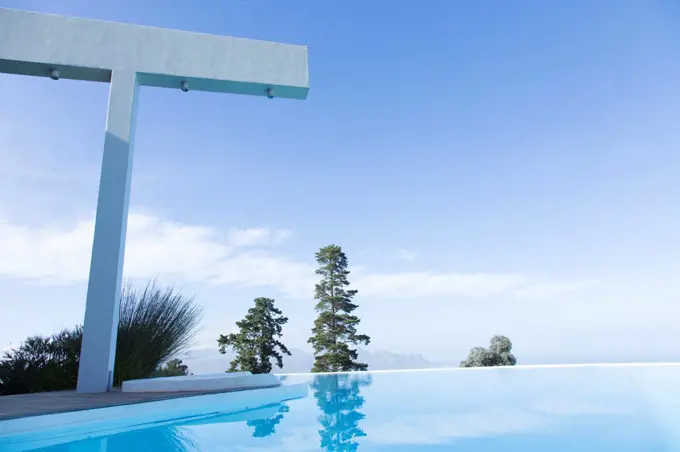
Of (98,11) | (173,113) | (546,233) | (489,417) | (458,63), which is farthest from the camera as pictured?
(546,233)

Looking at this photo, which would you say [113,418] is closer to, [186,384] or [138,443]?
[138,443]

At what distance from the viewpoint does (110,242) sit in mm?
3857

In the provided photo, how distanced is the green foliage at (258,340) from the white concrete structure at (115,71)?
5.61m

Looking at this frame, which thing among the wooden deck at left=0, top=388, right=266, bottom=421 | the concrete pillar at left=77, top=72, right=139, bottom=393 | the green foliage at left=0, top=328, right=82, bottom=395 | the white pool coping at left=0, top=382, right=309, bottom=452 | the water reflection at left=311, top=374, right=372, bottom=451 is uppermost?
the concrete pillar at left=77, top=72, right=139, bottom=393

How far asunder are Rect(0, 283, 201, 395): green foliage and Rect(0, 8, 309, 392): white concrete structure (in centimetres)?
82

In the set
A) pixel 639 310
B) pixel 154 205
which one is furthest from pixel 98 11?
pixel 639 310

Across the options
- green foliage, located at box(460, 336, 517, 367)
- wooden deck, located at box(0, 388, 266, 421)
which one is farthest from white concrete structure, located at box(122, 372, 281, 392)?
green foliage, located at box(460, 336, 517, 367)

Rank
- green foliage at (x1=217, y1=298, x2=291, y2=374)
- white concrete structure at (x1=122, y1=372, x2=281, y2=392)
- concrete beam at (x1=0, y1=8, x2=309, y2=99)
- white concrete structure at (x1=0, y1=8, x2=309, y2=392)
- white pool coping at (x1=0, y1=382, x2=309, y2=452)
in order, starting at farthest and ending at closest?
green foliage at (x1=217, y1=298, x2=291, y2=374) → concrete beam at (x1=0, y1=8, x2=309, y2=99) → white concrete structure at (x1=0, y1=8, x2=309, y2=392) → white concrete structure at (x1=122, y1=372, x2=281, y2=392) → white pool coping at (x1=0, y1=382, x2=309, y2=452)

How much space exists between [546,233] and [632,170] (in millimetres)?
2237

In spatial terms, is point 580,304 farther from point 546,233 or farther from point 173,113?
point 173,113

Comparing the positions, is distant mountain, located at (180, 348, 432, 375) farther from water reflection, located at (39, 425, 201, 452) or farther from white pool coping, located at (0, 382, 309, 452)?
water reflection, located at (39, 425, 201, 452)

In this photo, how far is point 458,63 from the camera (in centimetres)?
829

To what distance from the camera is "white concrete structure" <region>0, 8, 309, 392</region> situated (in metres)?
3.71

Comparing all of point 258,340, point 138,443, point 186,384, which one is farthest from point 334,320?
point 138,443
